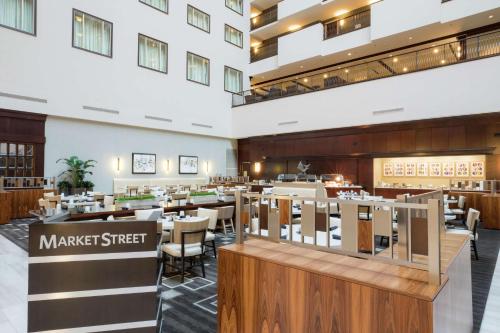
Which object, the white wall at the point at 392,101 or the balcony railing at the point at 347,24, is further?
the balcony railing at the point at 347,24

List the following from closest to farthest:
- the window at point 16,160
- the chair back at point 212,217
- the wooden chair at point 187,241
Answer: the wooden chair at point 187,241, the chair back at point 212,217, the window at point 16,160

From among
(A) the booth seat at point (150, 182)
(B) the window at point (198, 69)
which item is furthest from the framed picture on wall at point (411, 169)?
(B) the window at point (198, 69)

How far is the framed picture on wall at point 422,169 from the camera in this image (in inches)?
435

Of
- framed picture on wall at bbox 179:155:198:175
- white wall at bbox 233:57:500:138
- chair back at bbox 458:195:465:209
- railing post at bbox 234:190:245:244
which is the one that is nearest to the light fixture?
white wall at bbox 233:57:500:138

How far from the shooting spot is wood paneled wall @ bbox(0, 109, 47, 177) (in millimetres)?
9070

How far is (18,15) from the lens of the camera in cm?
930

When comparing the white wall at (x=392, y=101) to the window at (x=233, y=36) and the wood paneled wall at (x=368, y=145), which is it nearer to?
the wood paneled wall at (x=368, y=145)

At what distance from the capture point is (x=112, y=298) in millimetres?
1558

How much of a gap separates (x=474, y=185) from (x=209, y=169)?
423 inches

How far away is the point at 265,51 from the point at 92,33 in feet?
28.5

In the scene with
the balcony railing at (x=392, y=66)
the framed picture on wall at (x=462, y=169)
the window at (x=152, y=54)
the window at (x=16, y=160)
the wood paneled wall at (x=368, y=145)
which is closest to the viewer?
A: the balcony railing at (x=392, y=66)

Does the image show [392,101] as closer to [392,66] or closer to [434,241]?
[392,66]

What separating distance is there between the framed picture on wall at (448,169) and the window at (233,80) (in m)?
10.3

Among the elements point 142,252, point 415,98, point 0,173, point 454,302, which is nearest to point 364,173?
point 415,98
